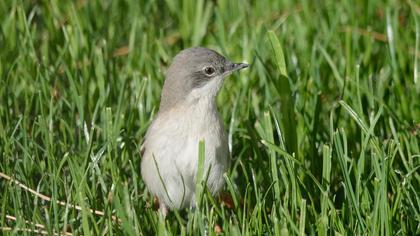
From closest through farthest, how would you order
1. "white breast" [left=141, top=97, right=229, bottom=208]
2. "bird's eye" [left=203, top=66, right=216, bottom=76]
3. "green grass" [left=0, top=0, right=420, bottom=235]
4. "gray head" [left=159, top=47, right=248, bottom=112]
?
"green grass" [left=0, top=0, right=420, bottom=235]
"white breast" [left=141, top=97, right=229, bottom=208]
"gray head" [left=159, top=47, right=248, bottom=112]
"bird's eye" [left=203, top=66, right=216, bottom=76]

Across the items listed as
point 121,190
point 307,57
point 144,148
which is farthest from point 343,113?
point 121,190

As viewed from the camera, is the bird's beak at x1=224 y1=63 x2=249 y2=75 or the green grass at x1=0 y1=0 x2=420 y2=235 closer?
the green grass at x1=0 y1=0 x2=420 y2=235

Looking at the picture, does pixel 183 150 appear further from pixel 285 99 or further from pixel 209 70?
pixel 285 99

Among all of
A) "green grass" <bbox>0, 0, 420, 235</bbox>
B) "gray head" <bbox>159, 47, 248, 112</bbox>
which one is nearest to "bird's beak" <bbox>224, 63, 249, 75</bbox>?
"gray head" <bbox>159, 47, 248, 112</bbox>

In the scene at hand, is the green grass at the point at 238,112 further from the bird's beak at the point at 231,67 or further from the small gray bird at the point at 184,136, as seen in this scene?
the bird's beak at the point at 231,67

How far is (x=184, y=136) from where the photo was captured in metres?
4.22

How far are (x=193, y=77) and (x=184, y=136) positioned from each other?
37cm

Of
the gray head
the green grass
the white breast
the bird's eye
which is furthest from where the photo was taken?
the bird's eye

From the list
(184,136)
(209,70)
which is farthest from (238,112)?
(184,136)

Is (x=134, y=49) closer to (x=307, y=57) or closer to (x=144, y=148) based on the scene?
(x=307, y=57)

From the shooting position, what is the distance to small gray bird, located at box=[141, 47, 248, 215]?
4211 mm

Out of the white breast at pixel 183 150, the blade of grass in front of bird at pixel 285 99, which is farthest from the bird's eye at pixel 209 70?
the blade of grass in front of bird at pixel 285 99

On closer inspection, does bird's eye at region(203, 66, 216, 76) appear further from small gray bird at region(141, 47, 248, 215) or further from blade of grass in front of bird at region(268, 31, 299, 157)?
blade of grass in front of bird at region(268, 31, 299, 157)

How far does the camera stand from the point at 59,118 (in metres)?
4.84
